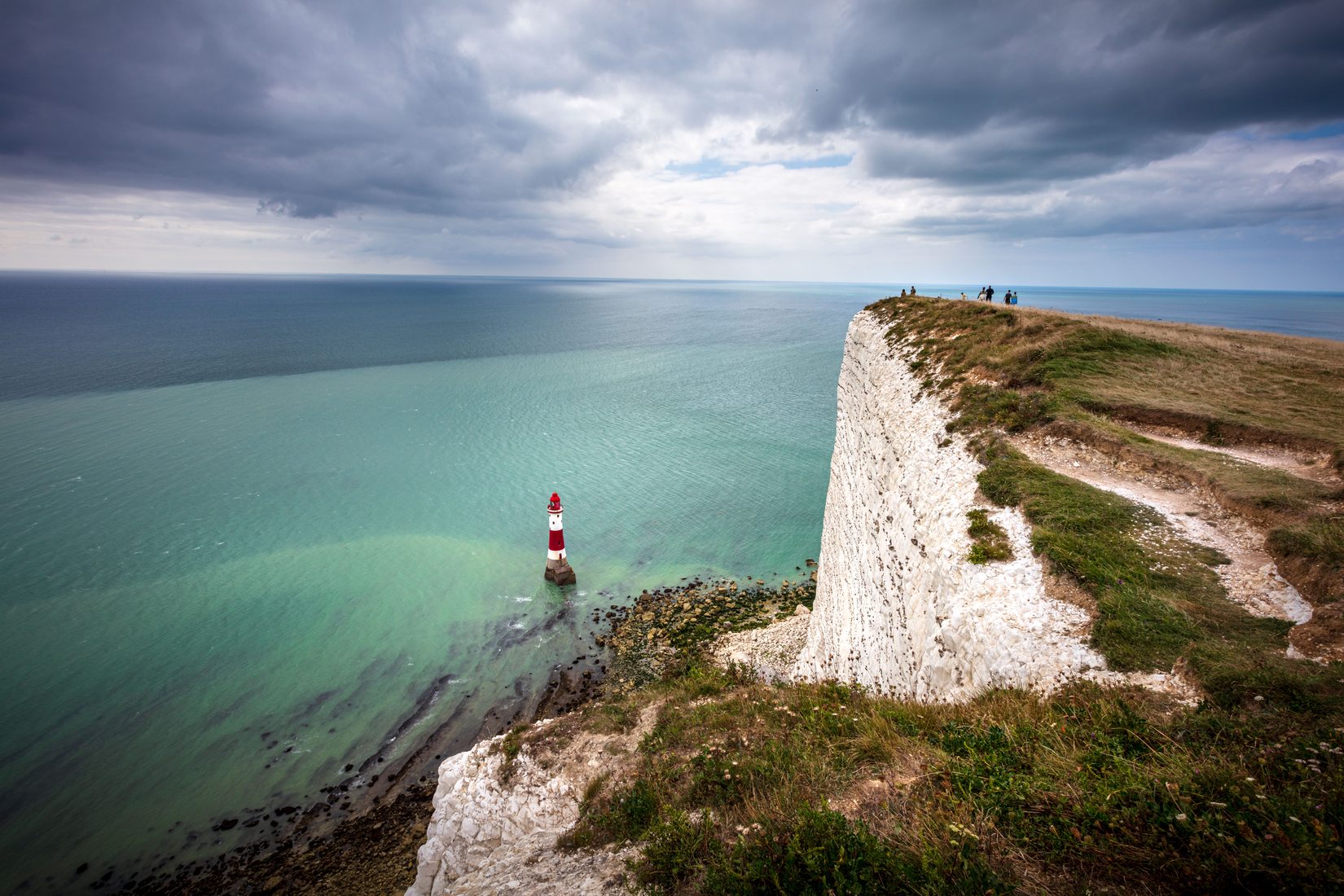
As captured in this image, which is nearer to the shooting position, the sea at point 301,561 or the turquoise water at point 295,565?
the sea at point 301,561

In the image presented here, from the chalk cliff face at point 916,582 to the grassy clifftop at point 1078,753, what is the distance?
616 mm

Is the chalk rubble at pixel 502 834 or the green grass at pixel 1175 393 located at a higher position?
the green grass at pixel 1175 393

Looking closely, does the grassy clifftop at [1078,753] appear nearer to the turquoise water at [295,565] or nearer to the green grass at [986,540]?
the green grass at [986,540]

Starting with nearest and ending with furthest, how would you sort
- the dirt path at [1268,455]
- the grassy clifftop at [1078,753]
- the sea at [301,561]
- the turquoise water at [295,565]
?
the grassy clifftop at [1078,753] → the dirt path at [1268,455] → the sea at [301,561] → the turquoise water at [295,565]

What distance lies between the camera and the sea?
51.3 ft

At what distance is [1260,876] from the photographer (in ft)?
13.3

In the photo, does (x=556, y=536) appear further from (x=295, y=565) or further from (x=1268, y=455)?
(x=1268, y=455)

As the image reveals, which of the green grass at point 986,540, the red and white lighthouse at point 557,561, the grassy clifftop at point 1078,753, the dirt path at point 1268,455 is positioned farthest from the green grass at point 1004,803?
the red and white lighthouse at point 557,561

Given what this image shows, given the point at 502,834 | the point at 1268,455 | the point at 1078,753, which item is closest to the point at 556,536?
the point at 502,834

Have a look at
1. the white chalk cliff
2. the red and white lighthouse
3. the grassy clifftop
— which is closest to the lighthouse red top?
the red and white lighthouse

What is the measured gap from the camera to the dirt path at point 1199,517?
8.10 meters

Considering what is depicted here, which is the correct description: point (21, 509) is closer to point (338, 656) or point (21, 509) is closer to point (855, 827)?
point (338, 656)

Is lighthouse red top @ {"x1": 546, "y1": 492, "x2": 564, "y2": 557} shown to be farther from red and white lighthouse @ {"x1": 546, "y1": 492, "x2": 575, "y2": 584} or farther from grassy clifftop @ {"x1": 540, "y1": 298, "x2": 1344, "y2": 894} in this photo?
grassy clifftop @ {"x1": 540, "y1": 298, "x2": 1344, "y2": 894}

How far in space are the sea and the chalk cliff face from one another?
8.95m
